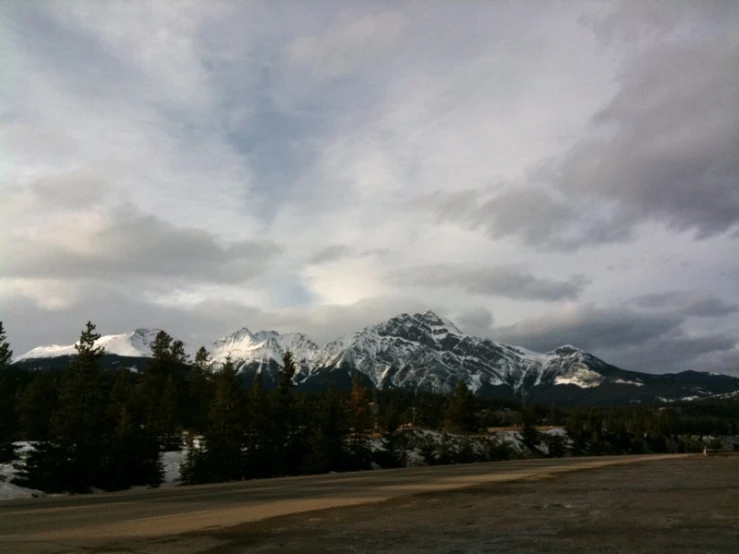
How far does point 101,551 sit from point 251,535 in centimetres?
391

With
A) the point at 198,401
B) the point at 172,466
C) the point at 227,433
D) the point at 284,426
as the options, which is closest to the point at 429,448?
the point at 284,426

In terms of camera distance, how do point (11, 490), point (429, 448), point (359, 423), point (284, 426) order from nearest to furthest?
1. point (11, 490)
2. point (284, 426)
3. point (359, 423)
4. point (429, 448)

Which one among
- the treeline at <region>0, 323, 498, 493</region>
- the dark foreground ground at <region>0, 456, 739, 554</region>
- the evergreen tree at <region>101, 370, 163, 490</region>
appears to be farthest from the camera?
the evergreen tree at <region>101, 370, 163, 490</region>

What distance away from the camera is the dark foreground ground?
43.5 ft

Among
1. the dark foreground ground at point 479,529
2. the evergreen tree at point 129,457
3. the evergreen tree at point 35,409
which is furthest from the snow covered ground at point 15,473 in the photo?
the dark foreground ground at point 479,529

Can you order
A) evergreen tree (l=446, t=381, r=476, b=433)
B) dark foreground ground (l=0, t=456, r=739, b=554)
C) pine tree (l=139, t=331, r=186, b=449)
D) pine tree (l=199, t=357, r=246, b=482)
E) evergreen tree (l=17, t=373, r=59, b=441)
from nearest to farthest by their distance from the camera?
dark foreground ground (l=0, t=456, r=739, b=554), pine tree (l=199, t=357, r=246, b=482), evergreen tree (l=17, t=373, r=59, b=441), pine tree (l=139, t=331, r=186, b=449), evergreen tree (l=446, t=381, r=476, b=433)

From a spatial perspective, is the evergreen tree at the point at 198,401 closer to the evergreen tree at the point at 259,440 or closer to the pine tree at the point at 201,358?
the pine tree at the point at 201,358

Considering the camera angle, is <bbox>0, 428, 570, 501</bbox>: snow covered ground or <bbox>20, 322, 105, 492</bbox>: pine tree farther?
<bbox>0, 428, 570, 501</bbox>: snow covered ground

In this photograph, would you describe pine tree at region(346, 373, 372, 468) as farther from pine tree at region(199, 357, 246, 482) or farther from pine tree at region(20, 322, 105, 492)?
pine tree at region(20, 322, 105, 492)

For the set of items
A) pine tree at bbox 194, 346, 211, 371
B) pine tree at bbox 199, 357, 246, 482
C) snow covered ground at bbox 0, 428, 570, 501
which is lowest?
snow covered ground at bbox 0, 428, 570, 501

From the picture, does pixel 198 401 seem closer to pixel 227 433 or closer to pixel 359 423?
pixel 359 423

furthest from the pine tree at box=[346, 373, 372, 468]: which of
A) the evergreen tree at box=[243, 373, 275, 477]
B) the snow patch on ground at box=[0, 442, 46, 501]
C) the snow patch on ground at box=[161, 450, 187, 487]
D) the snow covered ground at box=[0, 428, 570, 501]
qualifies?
the snow patch on ground at box=[0, 442, 46, 501]

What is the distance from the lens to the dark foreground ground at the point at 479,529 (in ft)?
43.5

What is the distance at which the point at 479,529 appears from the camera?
16141 mm
